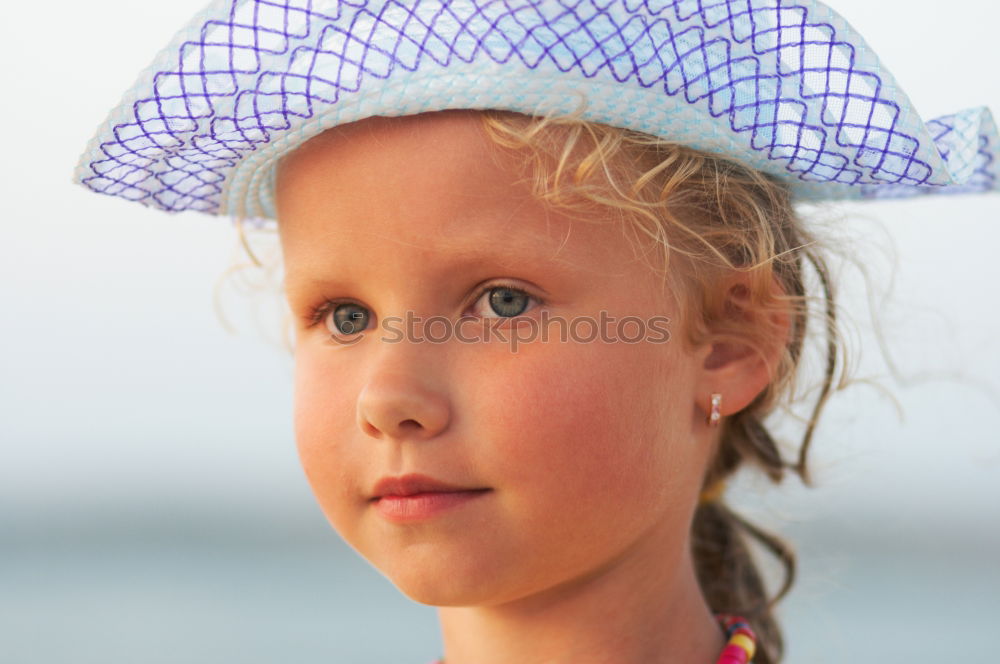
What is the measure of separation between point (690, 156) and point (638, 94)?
92 mm

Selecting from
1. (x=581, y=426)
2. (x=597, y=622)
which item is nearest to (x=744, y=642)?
(x=597, y=622)

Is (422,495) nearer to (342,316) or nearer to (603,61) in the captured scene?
(342,316)

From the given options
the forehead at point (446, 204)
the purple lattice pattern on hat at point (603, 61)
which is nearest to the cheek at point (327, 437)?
the forehead at point (446, 204)

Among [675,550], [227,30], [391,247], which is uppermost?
[227,30]

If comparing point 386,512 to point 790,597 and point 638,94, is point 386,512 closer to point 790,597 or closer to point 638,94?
point 638,94

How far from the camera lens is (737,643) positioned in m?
1.17

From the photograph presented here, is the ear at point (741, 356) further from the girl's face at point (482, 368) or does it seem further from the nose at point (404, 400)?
the nose at point (404, 400)

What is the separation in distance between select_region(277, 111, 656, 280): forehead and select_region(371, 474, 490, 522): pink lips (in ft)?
0.60

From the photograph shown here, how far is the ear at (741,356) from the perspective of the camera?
3.53 ft

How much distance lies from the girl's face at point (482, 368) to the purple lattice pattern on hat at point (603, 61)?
2.6 inches

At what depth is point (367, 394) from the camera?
3.09 ft

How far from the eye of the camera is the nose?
92cm

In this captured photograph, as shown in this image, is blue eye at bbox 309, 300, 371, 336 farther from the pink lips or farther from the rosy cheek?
the pink lips

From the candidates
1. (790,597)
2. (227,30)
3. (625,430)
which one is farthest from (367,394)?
(790,597)
